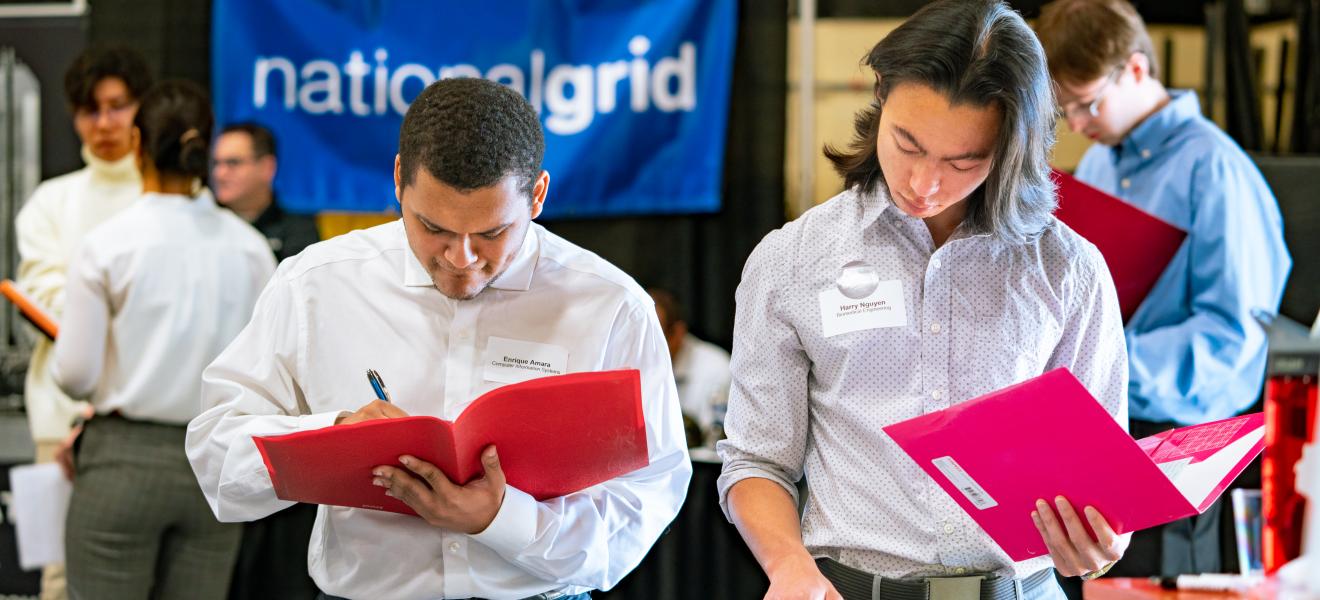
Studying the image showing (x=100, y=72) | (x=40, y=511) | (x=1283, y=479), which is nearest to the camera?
(x=1283, y=479)

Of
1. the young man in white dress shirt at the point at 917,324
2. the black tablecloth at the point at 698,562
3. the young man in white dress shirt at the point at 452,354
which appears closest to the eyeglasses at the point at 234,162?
the black tablecloth at the point at 698,562

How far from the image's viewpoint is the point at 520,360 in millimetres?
1712

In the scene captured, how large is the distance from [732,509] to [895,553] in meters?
0.21

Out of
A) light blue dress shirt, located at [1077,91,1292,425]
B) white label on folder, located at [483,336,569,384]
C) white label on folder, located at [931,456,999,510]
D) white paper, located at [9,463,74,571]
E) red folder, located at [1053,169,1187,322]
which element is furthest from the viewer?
white paper, located at [9,463,74,571]

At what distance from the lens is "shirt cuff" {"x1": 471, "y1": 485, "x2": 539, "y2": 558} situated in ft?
5.17

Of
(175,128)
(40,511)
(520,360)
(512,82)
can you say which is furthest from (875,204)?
(512,82)

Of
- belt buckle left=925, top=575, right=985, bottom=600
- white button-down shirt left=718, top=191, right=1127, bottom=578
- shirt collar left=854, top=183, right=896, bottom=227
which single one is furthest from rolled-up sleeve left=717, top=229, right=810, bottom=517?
belt buckle left=925, top=575, right=985, bottom=600

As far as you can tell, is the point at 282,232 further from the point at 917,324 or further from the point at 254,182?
the point at 917,324

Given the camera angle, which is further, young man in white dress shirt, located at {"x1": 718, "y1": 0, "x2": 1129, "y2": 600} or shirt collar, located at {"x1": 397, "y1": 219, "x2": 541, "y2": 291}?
shirt collar, located at {"x1": 397, "y1": 219, "x2": 541, "y2": 291}

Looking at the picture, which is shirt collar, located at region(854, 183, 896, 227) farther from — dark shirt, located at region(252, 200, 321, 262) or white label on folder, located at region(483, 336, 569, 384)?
dark shirt, located at region(252, 200, 321, 262)

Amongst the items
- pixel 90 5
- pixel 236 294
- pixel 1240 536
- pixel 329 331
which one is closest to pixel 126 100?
pixel 90 5

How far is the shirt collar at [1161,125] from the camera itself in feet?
9.09

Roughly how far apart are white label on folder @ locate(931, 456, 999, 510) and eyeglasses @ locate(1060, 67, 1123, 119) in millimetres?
1442

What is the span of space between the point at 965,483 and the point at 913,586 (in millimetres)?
163
